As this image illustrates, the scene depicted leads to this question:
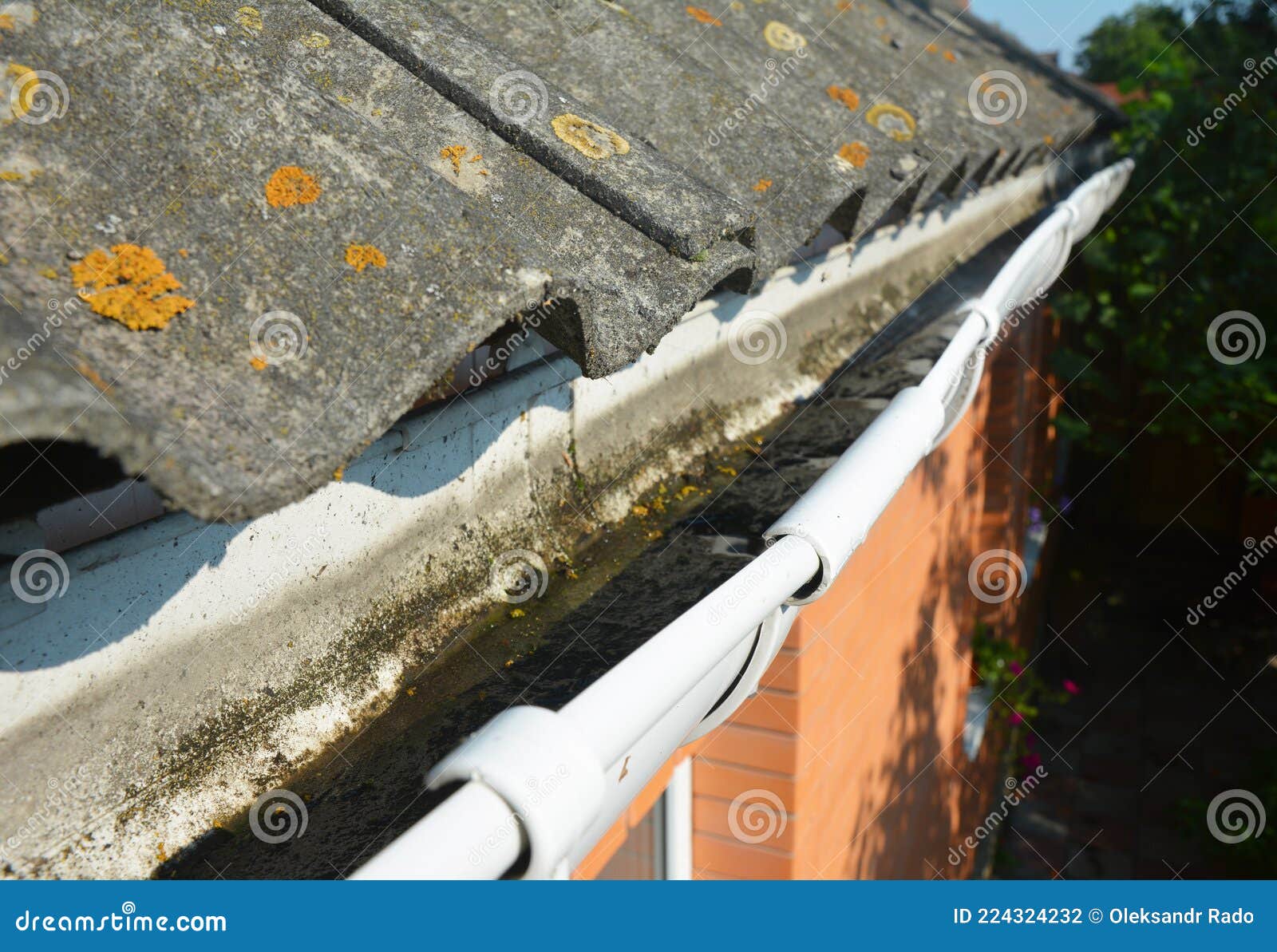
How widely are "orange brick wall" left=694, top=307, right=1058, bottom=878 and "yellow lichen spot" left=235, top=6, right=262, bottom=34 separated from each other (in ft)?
5.86

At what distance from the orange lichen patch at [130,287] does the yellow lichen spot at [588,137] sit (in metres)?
0.90

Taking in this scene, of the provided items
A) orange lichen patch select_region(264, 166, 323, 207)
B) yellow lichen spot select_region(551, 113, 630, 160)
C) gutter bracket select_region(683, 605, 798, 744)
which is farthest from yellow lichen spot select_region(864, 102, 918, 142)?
orange lichen patch select_region(264, 166, 323, 207)

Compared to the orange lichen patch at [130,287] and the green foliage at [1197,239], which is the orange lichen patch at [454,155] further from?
the green foliage at [1197,239]

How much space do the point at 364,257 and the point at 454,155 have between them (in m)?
0.50

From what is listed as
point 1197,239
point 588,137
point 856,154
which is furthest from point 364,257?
point 1197,239

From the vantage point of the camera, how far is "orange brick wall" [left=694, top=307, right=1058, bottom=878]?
262 centimetres

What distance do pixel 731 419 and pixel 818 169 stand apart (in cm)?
76

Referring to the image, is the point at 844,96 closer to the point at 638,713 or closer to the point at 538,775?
the point at 638,713

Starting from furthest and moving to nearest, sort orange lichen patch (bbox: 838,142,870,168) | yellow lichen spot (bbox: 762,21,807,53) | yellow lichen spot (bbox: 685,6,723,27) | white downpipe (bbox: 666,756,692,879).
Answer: yellow lichen spot (bbox: 762,21,807,53) < yellow lichen spot (bbox: 685,6,723,27) < white downpipe (bbox: 666,756,692,879) < orange lichen patch (bbox: 838,142,870,168)

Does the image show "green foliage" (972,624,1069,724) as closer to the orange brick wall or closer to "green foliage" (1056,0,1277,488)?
the orange brick wall

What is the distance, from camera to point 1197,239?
252 inches

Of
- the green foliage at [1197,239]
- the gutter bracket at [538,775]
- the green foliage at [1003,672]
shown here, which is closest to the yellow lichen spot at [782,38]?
the gutter bracket at [538,775]

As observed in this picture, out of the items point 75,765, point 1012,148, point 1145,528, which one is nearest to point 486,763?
point 75,765
